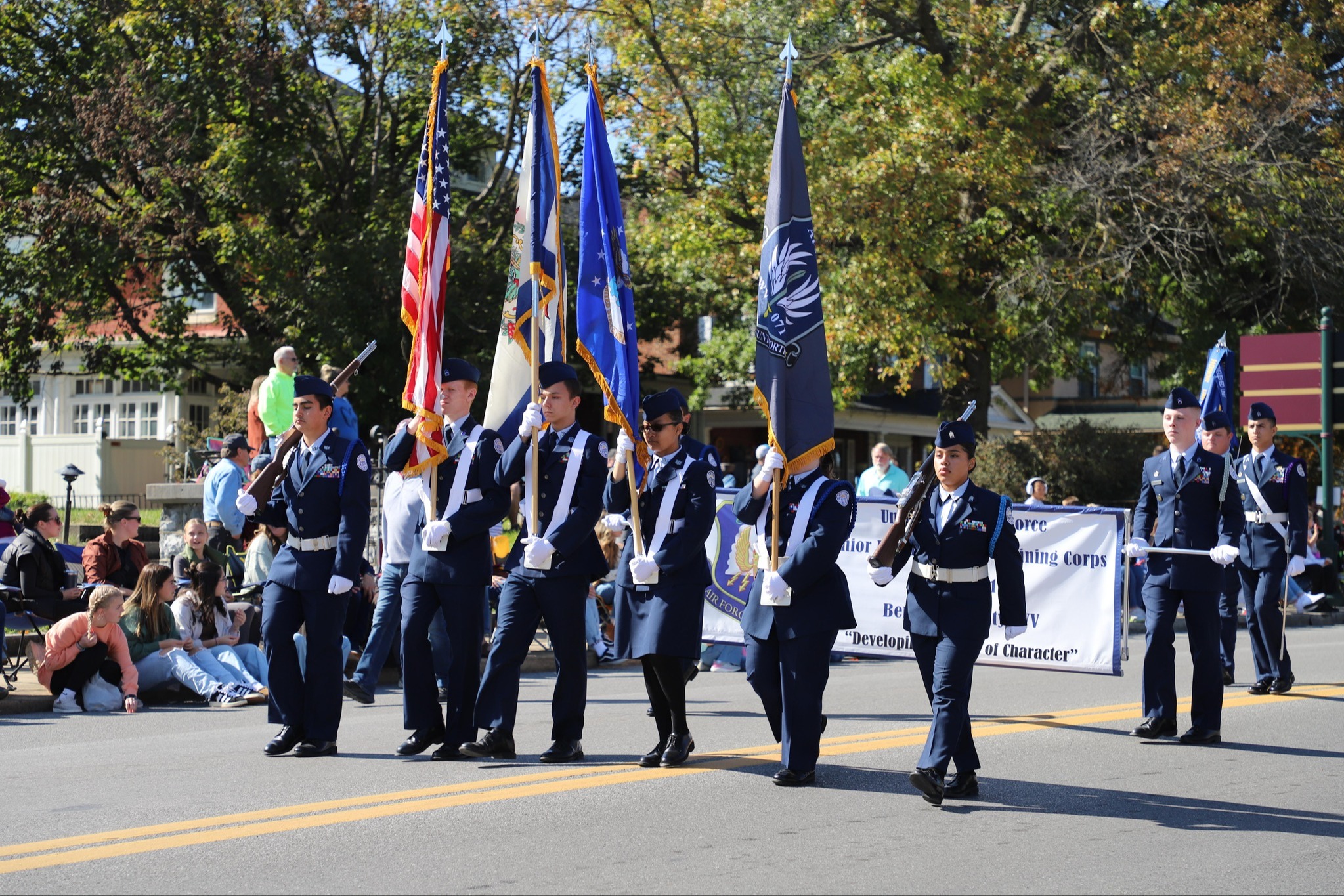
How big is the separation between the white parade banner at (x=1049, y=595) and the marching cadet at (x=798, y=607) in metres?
3.73

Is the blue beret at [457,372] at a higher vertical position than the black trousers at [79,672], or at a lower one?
higher

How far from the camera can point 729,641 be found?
44.3ft

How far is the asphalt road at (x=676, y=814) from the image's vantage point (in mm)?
5785

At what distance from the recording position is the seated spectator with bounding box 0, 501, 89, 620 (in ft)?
40.8

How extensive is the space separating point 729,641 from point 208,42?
64.5ft

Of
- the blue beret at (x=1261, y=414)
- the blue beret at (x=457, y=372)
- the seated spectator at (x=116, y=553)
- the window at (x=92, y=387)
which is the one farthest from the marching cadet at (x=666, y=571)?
the window at (x=92, y=387)

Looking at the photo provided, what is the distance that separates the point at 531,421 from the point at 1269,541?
6.86 meters

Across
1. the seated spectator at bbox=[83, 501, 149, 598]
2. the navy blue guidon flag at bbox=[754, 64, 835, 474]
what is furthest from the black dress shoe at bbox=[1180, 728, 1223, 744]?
the seated spectator at bbox=[83, 501, 149, 598]

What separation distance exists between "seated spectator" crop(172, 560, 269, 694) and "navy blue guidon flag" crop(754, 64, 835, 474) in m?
5.47

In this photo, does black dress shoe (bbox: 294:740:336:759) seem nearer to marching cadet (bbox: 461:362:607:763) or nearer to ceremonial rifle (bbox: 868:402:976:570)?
marching cadet (bbox: 461:362:607:763)

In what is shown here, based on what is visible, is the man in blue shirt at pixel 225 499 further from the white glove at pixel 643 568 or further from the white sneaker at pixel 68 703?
the white glove at pixel 643 568

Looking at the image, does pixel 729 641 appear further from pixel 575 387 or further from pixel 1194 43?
pixel 1194 43

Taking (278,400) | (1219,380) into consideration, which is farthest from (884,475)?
(278,400)

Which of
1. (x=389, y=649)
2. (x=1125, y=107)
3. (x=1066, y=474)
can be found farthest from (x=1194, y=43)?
(x=389, y=649)
